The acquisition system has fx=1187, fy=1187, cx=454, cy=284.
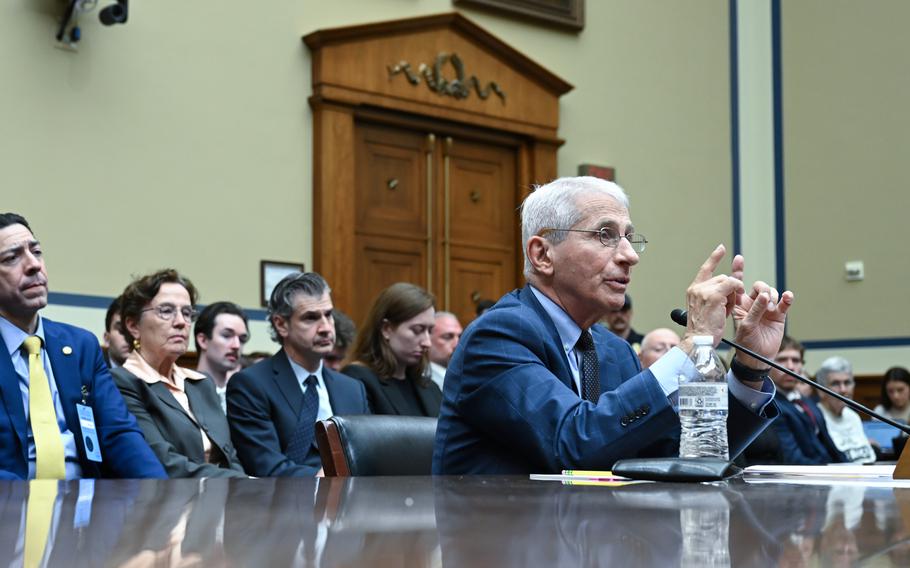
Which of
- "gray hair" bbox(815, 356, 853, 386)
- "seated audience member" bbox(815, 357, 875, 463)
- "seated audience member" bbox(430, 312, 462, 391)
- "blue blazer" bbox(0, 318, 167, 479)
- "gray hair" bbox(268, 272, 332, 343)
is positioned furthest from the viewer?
"gray hair" bbox(815, 356, 853, 386)

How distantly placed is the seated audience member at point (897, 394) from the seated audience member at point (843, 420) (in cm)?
61

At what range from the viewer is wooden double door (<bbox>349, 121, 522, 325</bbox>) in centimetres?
700

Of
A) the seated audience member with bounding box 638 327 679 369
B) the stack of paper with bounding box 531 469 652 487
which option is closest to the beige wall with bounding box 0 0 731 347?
the seated audience member with bounding box 638 327 679 369

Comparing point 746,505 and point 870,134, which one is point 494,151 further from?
point 746,505

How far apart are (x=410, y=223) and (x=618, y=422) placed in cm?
545

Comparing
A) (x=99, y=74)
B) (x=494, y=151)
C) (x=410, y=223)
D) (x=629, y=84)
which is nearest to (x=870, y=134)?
(x=629, y=84)

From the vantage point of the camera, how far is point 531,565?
0.69m

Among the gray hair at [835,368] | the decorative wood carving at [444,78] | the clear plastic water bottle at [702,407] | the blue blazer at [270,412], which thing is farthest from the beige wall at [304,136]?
the clear plastic water bottle at [702,407]

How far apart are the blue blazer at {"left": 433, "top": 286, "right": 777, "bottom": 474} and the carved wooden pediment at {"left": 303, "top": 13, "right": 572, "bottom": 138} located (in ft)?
15.7

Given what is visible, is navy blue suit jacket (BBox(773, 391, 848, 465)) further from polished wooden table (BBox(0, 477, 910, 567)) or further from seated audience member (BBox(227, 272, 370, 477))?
polished wooden table (BBox(0, 477, 910, 567))

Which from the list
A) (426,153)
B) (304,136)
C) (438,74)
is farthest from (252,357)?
(438,74)

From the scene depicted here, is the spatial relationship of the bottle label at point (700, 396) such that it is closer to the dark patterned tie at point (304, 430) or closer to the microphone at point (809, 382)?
the microphone at point (809, 382)

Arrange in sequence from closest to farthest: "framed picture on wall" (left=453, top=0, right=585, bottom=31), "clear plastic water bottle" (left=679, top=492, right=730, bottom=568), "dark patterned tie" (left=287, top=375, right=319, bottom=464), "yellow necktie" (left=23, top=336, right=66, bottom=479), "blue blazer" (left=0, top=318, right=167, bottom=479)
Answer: "clear plastic water bottle" (left=679, top=492, right=730, bottom=568), "yellow necktie" (left=23, top=336, right=66, bottom=479), "blue blazer" (left=0, top=318, right=167, bottom=479), "dark patterned tie" (left=287, top=375, right=319, bottom=464), "framed picture on wall" (left=453, top=0, right=585, bottom=31)

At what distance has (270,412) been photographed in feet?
12.8
